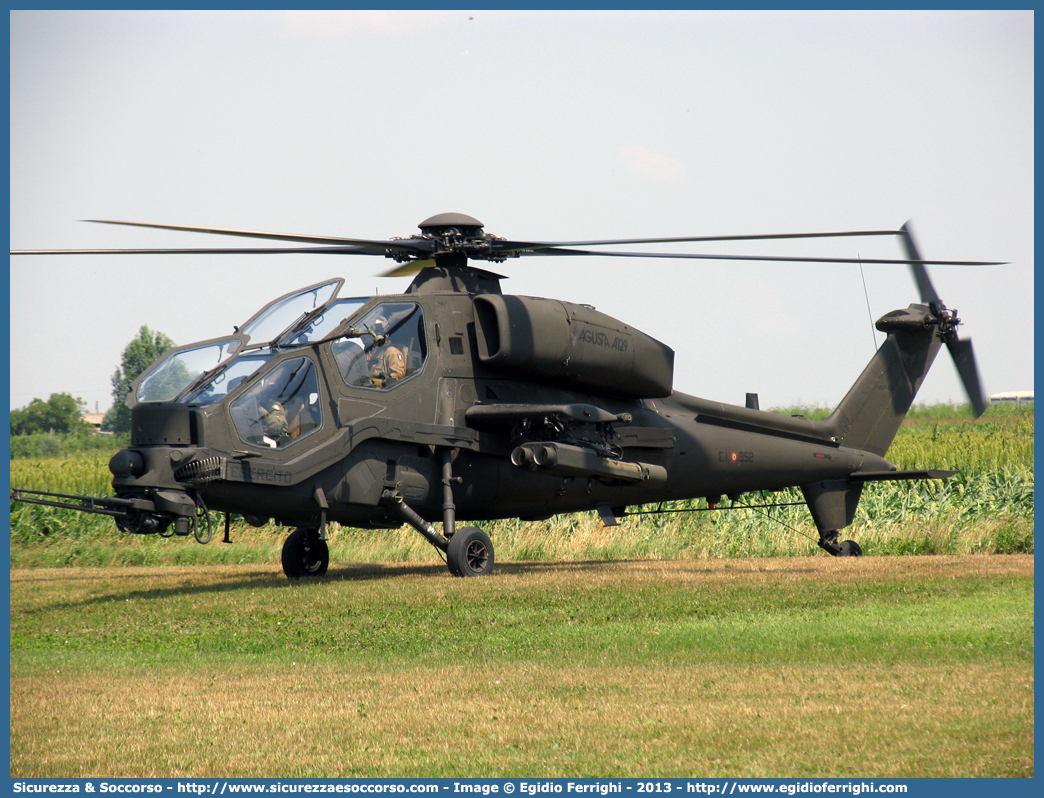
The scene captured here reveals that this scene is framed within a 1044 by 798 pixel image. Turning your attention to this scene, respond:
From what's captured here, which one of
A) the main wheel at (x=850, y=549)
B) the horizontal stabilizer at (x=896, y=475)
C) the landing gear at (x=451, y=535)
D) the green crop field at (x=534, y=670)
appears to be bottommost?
the main wheel at (x=850, y=549)

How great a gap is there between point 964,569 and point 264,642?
932 centimetres

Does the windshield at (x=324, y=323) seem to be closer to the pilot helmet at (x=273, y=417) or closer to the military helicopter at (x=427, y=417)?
the military helicopter at (x=427, y=417)

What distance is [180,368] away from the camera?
1276 cm

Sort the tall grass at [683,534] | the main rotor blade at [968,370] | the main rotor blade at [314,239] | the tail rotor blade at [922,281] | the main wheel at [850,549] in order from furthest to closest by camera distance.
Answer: the tall grass at [683,534] < the main wheel at [850,549] < the main rotor blade at [968,370] < the tail rotor blade at [922,281] < the main rotor blade at [314,239]

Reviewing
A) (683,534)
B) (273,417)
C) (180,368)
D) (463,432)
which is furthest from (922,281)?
(180,368)

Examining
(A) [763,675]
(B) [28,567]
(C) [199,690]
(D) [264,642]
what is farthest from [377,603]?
(B) [28,567]

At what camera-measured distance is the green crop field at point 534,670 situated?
5773mm

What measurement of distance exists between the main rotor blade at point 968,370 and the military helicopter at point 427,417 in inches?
60.8

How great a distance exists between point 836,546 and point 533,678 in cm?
1169

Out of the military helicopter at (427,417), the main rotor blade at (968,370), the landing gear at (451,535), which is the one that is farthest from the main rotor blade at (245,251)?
the main rotor blade at (968,370)

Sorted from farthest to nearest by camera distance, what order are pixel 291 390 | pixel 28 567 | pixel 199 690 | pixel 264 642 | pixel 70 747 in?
1. pixel 28 567
2. pixel 291 390
3. pixel 264 642
4. pixel 199 690
5. pixel 70 747

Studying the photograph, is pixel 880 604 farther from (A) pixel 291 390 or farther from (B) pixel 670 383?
(A) pixel 291 390

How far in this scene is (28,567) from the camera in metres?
18.5

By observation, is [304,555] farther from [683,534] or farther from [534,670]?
[683,534]
